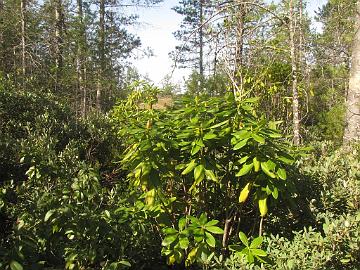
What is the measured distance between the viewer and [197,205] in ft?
10.5

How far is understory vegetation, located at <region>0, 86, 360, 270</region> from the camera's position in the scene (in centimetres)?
250

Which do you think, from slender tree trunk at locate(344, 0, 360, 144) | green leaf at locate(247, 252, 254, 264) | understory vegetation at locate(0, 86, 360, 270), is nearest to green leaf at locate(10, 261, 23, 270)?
understory vegetation at locate(0, 86, 360, 270)

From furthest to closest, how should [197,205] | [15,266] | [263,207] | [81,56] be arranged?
[81,56]
[197,205]
[263,207]
[15,266]

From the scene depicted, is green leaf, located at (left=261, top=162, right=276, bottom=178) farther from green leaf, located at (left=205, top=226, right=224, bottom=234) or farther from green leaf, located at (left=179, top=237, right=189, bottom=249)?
green leaf, located at (left=179, top=237, right=189, bottom=249)

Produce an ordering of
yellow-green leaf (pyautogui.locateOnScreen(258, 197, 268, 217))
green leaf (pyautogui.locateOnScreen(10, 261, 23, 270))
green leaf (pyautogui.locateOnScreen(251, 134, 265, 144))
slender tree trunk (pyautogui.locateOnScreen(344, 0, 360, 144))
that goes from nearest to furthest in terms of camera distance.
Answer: green leaf (pyautogui.locateOnScreen(10, 261, 23, 270)), green leaf (pyautogui.locateOnScreen(251, 134, 265, 144)), yellow-green leaf (pyautogui.locateOnScreen(258, 197, 268, 217)), slender tree trunk (pyautogui.locateOnScreen(344, 0, 360, 144))

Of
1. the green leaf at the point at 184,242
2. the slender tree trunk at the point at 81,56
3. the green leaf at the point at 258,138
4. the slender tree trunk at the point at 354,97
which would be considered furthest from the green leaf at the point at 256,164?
the slender tree trunk at the point at 81,56

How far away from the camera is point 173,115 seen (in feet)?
10.4

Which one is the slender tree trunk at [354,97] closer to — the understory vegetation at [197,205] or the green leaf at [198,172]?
the understory vegetation at [197,205]

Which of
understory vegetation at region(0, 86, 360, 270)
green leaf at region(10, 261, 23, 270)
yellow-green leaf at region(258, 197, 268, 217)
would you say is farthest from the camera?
yellow-green leaf at region(258, 197, 268, 217)

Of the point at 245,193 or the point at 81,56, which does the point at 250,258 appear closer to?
the point at 245,193

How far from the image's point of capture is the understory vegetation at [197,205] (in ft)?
8.21

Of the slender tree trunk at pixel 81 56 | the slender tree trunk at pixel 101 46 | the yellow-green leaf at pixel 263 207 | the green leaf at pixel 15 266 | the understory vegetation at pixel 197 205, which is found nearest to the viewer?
the green leaf at pixel 15 266

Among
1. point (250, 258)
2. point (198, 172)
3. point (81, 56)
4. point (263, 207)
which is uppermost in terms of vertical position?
point (81, 56)

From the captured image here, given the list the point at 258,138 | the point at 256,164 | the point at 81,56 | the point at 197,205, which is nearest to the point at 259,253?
the point at 256,164
